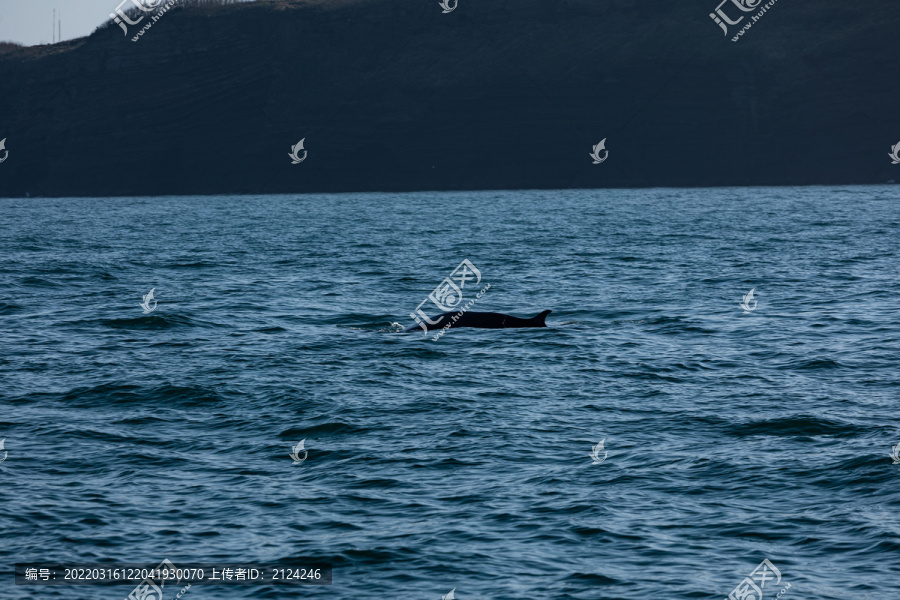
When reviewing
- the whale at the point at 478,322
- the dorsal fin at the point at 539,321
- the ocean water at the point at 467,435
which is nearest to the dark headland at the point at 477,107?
the ocean water at the point at 467,435

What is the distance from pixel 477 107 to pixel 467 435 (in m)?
138

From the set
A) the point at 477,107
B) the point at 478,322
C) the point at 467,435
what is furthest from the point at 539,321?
the point at 477,107

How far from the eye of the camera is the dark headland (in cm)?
14438

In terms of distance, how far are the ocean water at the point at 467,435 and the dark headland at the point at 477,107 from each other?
11341 centimetres

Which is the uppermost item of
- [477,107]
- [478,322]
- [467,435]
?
[477,107]

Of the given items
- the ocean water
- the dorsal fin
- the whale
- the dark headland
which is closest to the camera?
the ocean water

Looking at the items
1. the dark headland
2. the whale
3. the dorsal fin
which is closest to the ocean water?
the dorsal fin

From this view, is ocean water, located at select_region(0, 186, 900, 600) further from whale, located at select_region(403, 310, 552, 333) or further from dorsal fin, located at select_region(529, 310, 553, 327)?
whale, located at select_region(403, 310, 552, 333)

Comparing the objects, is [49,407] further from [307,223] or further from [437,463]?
[307,223]

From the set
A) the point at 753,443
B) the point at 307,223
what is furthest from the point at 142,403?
the point at 307,223

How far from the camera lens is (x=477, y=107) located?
14962 cm

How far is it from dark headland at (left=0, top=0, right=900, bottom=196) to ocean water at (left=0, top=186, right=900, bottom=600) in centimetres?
11341

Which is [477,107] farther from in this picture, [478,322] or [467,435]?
[467,435]

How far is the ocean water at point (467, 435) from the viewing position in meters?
10.6
